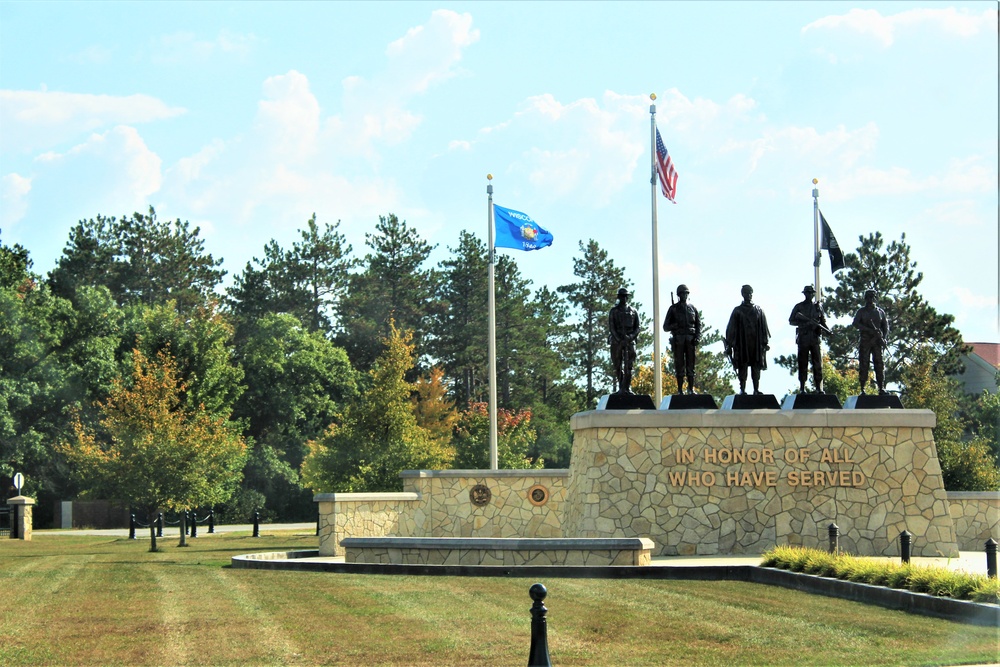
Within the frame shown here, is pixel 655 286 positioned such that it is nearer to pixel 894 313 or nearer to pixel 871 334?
pixel 871 334

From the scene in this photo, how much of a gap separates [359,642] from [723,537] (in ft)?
41.8

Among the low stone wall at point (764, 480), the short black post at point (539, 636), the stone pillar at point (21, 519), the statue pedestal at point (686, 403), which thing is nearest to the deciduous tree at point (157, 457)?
the stone pillar at point (21, 519)

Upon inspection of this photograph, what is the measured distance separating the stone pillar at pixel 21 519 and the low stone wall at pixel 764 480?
25.1m

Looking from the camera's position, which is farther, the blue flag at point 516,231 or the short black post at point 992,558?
the blue flag at point 516,231

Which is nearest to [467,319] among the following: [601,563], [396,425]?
[396,425]

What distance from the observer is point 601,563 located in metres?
19.9

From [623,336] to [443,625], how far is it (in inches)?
467

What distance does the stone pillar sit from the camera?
139 ft

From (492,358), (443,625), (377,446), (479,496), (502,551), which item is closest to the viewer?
(443,625)

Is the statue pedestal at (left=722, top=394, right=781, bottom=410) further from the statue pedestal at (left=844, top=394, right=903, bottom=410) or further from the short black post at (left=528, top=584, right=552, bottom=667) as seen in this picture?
the short black post at (left=528, top=584, right=552, bottom=667)

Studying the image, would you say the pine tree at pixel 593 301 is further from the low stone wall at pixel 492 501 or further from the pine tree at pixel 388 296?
the low stone wall at pixel 492 501

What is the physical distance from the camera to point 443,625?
13734mm

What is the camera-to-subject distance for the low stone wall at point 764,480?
79.0 feet

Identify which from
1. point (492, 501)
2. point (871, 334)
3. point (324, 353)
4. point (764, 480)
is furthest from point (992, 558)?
point (324, 353)
